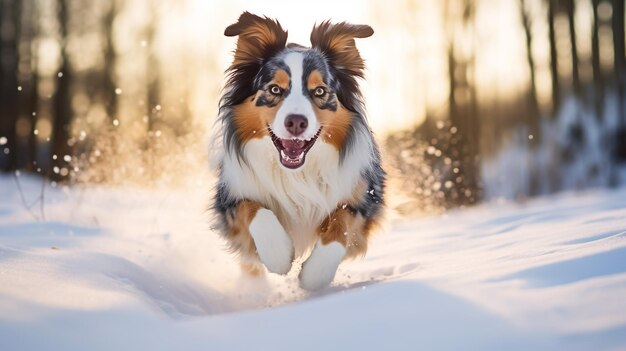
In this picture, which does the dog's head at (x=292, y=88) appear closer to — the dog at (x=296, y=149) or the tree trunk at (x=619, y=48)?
the dog at (x=296, y=149)

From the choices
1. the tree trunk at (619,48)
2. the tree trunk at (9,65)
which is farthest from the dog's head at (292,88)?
the tree trunk at (9,65)

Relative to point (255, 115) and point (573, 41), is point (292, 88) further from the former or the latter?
point (573, 41)

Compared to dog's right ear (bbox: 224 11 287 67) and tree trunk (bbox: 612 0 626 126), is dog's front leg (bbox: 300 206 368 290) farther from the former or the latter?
tree trunk (bbox: 612 0 626 126)

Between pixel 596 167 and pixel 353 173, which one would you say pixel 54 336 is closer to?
pixel 353 173

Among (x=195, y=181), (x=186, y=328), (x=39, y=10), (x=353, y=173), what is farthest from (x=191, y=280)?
(x=39, y=10)

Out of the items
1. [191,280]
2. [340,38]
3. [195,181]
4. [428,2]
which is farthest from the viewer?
[428,2]

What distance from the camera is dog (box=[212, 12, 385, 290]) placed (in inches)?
159

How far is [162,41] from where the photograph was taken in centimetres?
1892

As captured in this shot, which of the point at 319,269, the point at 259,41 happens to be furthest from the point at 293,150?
the point at 259,41

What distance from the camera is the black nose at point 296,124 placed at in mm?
3717

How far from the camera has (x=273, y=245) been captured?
387 cm

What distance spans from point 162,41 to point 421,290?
17.8m

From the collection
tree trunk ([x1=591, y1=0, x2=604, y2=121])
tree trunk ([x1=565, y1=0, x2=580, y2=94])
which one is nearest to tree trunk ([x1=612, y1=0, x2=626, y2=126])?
tree trunk ([x1=591, y1=0, x2=604, y2=121])

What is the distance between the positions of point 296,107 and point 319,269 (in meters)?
1.03
